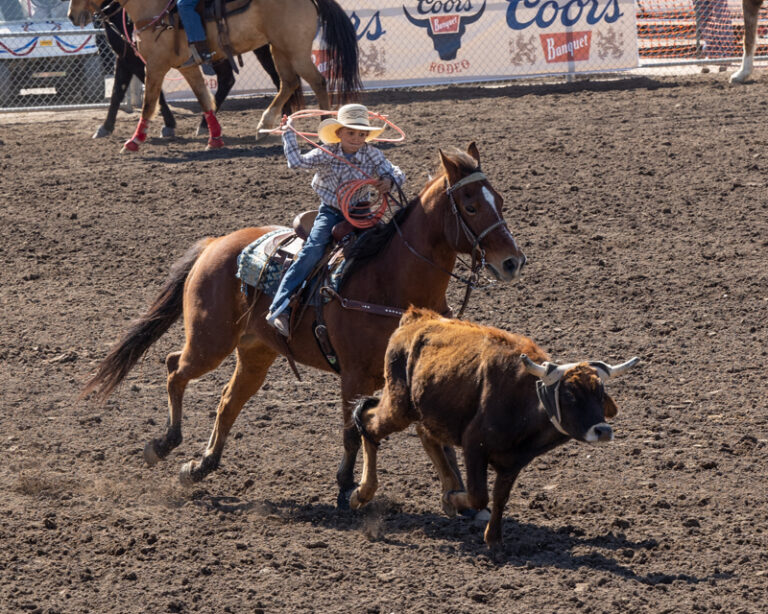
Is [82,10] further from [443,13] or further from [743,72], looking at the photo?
[743,72]

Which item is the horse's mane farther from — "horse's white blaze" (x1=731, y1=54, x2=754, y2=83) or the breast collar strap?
"horse's white blaze" (x1=731, y1=54, x2=754, y2=83)

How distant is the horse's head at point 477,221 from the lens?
518cm

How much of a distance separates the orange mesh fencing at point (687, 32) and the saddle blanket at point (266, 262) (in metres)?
13.3

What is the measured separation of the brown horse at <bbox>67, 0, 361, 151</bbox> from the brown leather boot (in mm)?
59

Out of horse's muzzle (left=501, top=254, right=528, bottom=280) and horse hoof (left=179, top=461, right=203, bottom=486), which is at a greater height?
horse's muzzle (left=501, top=254, right=528, bottom=280)

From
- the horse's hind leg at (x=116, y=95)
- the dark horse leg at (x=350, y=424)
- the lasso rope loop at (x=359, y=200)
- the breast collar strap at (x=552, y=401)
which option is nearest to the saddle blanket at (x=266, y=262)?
the lasso rope loop at (x=359, y=200)

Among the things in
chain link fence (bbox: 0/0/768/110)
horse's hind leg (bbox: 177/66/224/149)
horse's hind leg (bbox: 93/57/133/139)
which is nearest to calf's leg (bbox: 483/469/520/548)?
horse's hind leg (bbox: 177/66/224/149)

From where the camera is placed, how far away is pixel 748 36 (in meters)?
15.0

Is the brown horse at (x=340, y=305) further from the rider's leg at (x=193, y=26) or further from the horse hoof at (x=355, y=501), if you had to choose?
the rider's leg at (x=193, y=26)

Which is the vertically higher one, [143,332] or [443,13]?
[443,13]

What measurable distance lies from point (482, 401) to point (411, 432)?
2020mm

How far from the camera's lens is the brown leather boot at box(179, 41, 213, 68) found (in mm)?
13086

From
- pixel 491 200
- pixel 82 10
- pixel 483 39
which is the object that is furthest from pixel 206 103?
pixel 491 200

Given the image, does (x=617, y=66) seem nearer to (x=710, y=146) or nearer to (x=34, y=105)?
(x=710, y=146)
